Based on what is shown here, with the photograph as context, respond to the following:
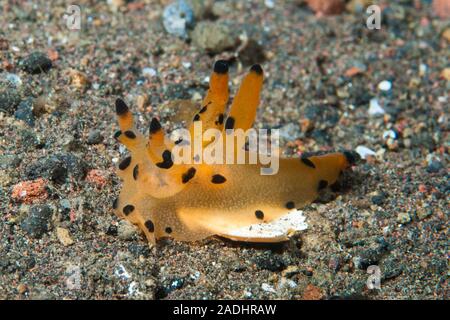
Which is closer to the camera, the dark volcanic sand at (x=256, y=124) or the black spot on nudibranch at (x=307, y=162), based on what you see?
the dark volcanic sand at (x=256, y=124)

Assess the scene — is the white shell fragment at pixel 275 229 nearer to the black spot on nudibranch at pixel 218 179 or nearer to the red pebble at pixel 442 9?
the black spot on nudibranch at pixel 218 179

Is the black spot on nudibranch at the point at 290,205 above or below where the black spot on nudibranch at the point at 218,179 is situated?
below

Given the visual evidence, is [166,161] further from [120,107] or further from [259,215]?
[259,215]

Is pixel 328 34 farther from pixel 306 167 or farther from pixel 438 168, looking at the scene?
pixel 306 167

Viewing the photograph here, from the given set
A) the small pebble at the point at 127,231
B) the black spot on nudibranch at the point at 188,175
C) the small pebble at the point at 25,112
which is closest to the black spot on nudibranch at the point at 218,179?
the black spot on nudibranch at the point at 188,175

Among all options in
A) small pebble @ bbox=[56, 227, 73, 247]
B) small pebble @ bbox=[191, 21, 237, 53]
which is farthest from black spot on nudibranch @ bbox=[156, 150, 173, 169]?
small pebble @ bbox=[191, 21, 237, 53]

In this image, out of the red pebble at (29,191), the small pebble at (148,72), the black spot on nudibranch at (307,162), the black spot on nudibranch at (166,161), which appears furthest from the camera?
the small pebble at (148,72)

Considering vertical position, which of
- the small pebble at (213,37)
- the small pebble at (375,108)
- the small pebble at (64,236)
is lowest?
the small pebble at (64,236)
